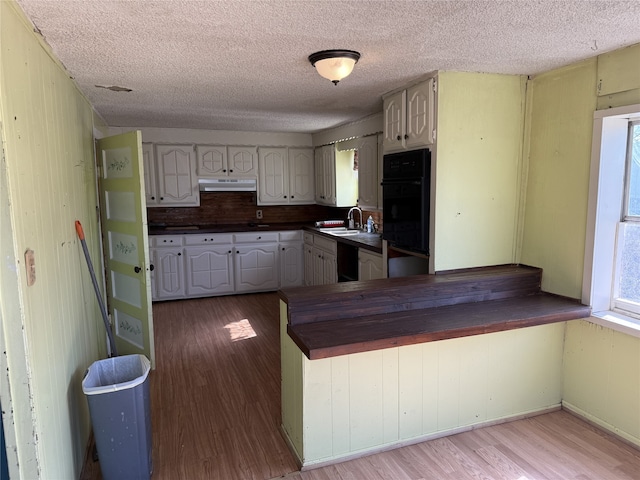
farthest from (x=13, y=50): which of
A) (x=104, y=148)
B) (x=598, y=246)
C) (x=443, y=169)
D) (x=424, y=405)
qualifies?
(x=598, y=246)

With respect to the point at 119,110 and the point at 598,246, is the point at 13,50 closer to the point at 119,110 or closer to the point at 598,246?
the point at 119,110

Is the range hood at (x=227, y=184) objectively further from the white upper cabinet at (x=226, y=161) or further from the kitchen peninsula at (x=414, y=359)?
the kitchen peninsula at (x=414, y=359)

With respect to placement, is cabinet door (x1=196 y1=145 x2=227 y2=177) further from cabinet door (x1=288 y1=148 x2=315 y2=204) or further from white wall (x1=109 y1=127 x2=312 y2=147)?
cabinet door (x1=288 y1=148 x2=315 y2=204)

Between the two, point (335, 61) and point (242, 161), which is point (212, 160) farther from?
point (335, 61)

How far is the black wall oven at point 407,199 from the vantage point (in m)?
2.86

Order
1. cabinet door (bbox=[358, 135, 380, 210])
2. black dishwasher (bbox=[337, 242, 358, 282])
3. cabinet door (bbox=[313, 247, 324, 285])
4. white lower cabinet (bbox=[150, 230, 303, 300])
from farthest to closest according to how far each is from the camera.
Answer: white lower cabinet (bbox=[150, 230, 303, 300])
cabinet door (bbox=[313, 247, 324, 285])
black dishwasher (bbox=[337, 242, 358, 282])
cabinet door (bbox=[358, 135, 380, 210])

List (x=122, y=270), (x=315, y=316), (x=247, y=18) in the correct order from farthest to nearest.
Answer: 1. (x=122, y=270)
2. (x=315, y=316)
3. (x=247, y=18)

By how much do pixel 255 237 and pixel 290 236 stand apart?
47cm

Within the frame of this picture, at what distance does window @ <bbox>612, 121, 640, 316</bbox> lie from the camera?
8.01ft

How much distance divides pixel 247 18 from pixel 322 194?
13.1 ft

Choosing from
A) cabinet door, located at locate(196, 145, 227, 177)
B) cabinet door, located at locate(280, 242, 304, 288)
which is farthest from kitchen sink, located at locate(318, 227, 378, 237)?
cabinet door, located at locate(196, 145, 227, 177)

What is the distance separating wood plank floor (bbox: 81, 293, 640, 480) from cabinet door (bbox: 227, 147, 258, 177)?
2922 millimetres

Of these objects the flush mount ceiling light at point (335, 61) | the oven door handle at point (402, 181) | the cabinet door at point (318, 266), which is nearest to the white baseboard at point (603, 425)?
the oven door handle at point (402, 181)

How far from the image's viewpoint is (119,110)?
4031mm
